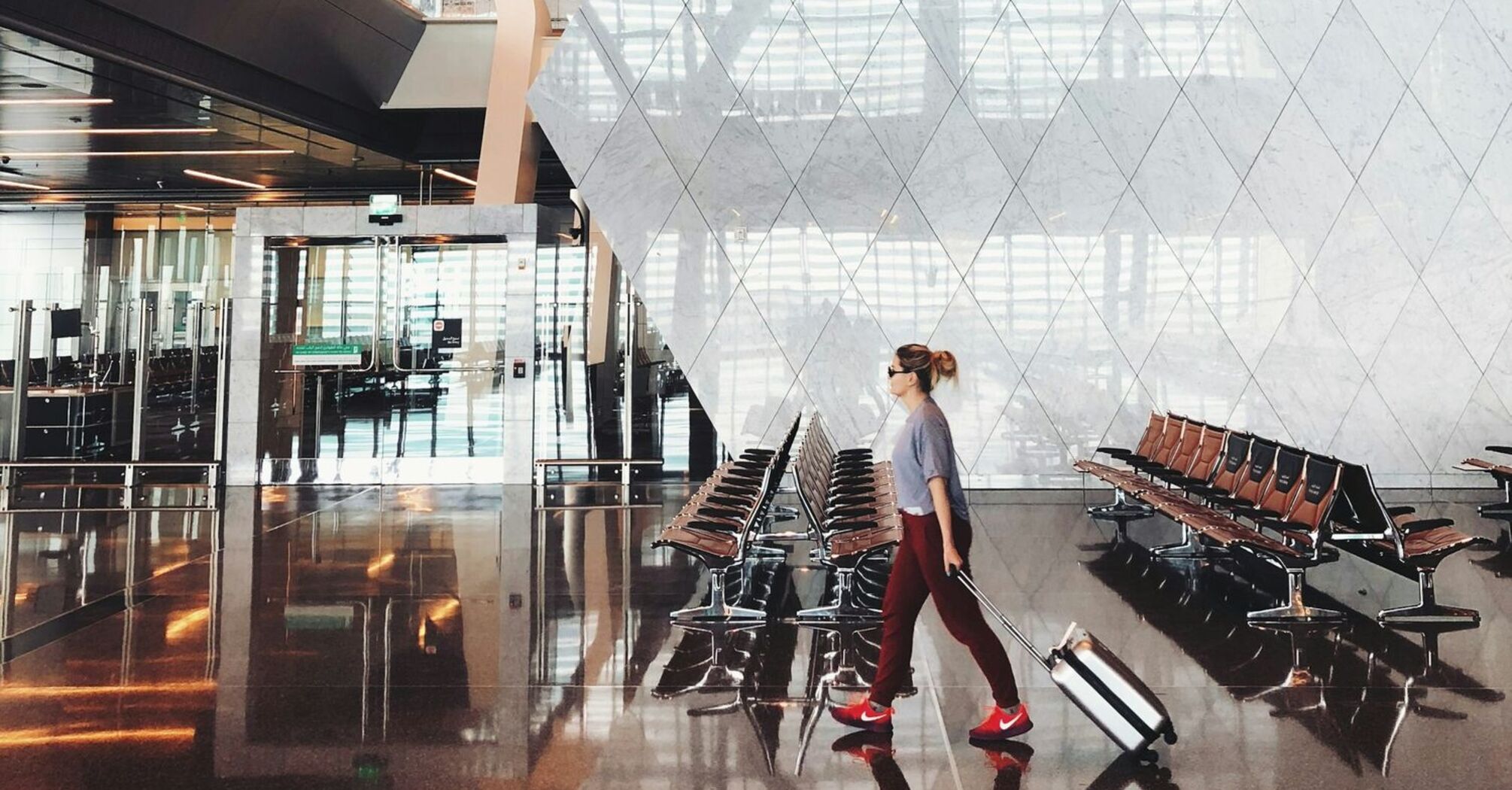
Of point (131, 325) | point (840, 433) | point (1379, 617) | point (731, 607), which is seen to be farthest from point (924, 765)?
point (131, 325)

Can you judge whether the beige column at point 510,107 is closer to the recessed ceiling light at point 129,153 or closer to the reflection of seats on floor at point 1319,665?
the recessed ceiling light at point 129,153

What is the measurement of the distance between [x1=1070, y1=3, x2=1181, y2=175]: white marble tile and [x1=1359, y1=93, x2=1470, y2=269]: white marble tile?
82.8 inches

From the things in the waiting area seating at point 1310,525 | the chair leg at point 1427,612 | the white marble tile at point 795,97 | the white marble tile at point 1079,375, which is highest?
the white marble tile at point 795,97

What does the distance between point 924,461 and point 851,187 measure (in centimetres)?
730

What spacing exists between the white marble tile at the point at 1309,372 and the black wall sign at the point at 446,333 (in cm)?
792

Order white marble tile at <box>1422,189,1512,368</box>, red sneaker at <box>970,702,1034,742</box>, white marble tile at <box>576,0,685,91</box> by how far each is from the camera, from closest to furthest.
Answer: red sneaker at <box>970,702,1034,742</box>
white marble tile at <box>1422,189,1512,368</box>
white marble tile at <box>576,0,685,91</box>

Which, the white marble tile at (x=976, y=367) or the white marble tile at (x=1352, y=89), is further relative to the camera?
the white marble tile at (x=976, y=367)

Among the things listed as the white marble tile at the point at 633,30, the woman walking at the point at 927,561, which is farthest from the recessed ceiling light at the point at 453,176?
the woman walking at the point at 927,561

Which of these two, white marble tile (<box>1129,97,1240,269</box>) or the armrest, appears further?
white marble tile (<box>1129,97,1240,269</box>)

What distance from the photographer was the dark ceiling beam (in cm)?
980

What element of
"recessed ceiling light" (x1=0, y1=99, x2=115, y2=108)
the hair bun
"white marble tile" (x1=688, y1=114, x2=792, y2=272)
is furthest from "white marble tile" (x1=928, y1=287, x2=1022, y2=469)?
"recessed ceiling light" (x1=0, y1=99, x2=115, y2=108)

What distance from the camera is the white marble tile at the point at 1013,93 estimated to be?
10.9 meters

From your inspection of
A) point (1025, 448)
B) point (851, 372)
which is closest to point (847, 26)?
point (851, 372)

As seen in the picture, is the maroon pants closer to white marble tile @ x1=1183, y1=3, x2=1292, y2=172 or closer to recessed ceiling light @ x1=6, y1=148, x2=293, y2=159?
white marble tile @ x1=1183, y1=3, x2=1292, y2=172
